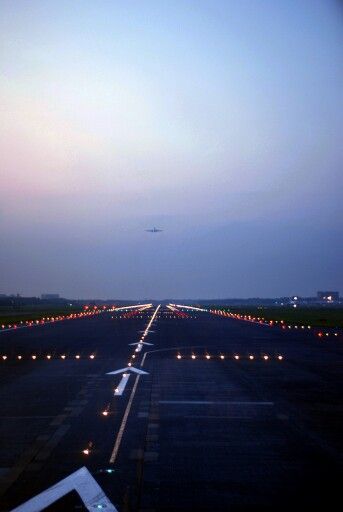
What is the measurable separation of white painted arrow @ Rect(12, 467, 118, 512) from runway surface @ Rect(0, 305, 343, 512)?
55mm

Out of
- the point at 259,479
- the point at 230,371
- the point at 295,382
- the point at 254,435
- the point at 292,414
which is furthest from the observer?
the point at 230,371

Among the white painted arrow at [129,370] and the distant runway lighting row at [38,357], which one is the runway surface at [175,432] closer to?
the white painted arrow at [129,370]

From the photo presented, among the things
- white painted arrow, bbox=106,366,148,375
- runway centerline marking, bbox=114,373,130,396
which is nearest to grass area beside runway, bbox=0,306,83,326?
white painted arrow, bbox=106,366,148,375

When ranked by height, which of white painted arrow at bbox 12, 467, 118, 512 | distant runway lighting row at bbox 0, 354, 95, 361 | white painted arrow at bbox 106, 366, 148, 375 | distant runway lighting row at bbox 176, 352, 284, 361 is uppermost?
distant runway lighting row at bbox 0, 354, 95, 361

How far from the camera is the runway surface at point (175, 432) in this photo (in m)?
10.2

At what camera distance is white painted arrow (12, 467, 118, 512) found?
9484 mm

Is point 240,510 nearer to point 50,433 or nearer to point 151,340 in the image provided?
point 50,433

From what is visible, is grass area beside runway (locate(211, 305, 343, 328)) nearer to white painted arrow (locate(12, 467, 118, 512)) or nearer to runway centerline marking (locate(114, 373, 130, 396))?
runway centerline marking (locate(114, 373, 130, 396))

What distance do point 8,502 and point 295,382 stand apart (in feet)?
51.6

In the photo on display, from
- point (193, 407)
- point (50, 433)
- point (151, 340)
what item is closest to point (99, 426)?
point (50, 433)

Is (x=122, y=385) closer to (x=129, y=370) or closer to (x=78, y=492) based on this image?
(x=129, y=370)

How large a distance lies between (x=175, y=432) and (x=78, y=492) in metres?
4.80

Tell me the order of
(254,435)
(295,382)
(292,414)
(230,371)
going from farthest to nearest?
(230,371) < (295,382) < (292,414) < (254,435)

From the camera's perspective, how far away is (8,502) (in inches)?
383
